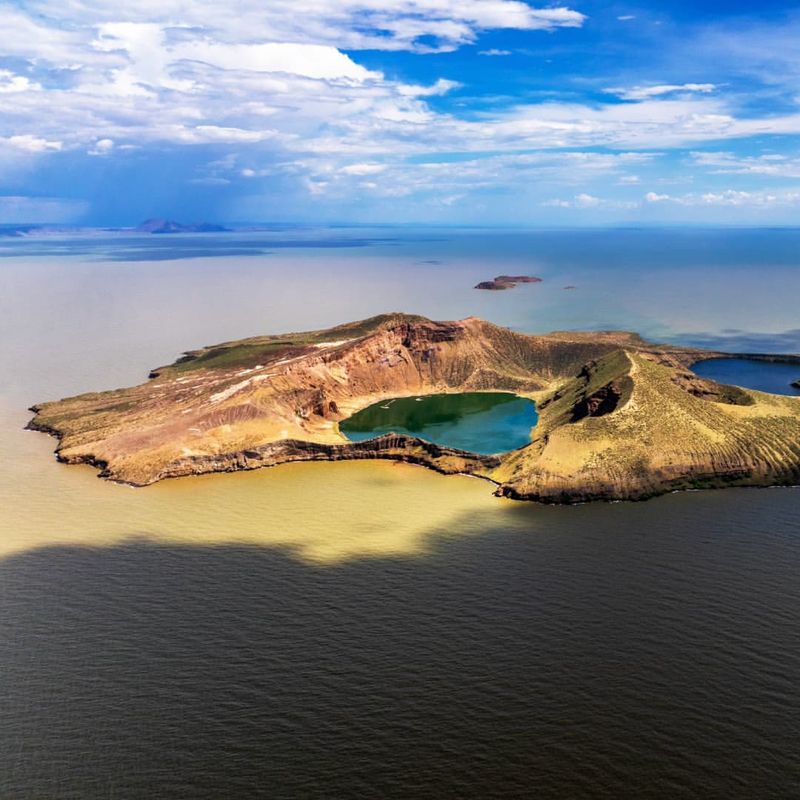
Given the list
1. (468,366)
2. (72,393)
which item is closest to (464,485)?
(468,366)

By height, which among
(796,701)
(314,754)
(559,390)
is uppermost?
(559,390)

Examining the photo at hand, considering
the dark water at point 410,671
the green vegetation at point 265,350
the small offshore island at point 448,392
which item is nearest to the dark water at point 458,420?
the small offshore island at point 448,392

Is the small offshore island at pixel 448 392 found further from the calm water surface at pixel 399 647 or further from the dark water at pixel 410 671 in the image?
the dark water at pixel 410 671

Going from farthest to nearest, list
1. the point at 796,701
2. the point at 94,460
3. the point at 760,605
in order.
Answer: the point at 94,460 → the point at 760,605 → the point at 796,701

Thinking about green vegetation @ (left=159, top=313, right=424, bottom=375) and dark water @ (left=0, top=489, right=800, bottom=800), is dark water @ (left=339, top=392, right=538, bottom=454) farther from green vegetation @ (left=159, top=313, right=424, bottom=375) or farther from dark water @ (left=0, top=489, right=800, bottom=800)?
dark water @ (left=0, top=489, right=800, bottom=800)

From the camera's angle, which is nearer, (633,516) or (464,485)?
(633,516)

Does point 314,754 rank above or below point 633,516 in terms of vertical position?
below

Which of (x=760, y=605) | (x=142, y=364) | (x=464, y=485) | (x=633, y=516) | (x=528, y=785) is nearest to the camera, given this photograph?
(x=528, y=785)

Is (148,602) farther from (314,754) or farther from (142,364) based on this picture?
(142,364)
